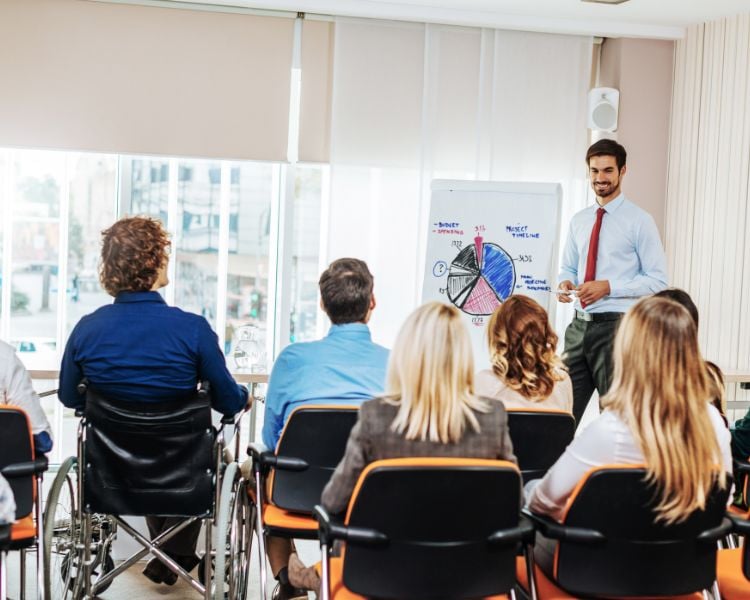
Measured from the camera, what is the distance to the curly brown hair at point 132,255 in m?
3.06

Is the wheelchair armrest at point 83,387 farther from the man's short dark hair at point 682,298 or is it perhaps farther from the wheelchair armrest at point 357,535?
the man's short dark hair at point 682,298

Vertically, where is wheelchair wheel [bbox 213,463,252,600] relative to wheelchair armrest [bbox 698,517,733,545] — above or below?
below

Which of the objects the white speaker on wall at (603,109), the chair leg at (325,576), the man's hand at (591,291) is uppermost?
the white speaker on wall at (603,109)

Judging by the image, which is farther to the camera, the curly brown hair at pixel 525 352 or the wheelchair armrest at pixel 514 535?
the curly brown hair at pixel 525 352

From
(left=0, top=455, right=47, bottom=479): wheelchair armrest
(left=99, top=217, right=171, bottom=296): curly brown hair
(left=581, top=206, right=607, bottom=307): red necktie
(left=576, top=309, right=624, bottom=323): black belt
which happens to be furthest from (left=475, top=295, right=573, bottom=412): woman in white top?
(left=581, top=206, right=607, bottom=307): red necktie

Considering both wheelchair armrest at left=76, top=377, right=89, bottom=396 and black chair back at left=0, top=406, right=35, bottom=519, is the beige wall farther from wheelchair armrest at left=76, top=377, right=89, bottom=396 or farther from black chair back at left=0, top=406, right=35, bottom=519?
black chair back at left=0, top=406, right=35, bottom=519

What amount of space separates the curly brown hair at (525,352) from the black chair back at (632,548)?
0.86m

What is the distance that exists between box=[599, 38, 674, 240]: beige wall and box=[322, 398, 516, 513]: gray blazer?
413 centimetres

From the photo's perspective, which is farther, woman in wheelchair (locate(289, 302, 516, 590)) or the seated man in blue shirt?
the seated man in blue shirt

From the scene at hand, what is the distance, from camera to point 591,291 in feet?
14.6

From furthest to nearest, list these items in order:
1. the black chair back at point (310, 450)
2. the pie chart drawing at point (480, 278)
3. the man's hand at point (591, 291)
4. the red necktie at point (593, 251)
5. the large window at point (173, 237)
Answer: the large window at point (173, 237)
the pie chart drawing at point (480, 278)
the red necktie at point (593, 251)
the man's hand at point (591, 291)
the black chair back at point (310, 450)

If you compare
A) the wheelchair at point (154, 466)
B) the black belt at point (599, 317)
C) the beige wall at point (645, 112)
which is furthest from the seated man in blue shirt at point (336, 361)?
the beige wall at point (645, 112)

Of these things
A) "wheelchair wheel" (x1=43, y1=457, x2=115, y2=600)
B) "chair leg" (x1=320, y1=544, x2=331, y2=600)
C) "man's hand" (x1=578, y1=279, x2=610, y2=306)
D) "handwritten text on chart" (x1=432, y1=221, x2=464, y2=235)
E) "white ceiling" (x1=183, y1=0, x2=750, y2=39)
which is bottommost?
"wheelchair wheel" (x1=43, y1=457, x2=115, y2=600)

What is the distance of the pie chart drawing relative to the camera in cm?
530
